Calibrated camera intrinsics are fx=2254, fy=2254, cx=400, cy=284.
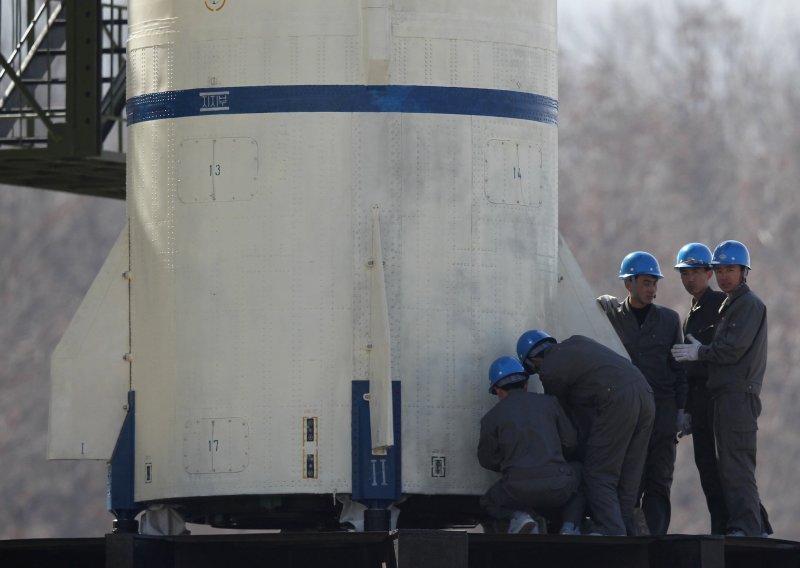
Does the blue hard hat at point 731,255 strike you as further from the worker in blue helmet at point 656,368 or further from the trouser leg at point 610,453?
the trouser leg at point 610,453

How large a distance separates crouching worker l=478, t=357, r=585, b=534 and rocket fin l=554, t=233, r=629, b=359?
5.06ft

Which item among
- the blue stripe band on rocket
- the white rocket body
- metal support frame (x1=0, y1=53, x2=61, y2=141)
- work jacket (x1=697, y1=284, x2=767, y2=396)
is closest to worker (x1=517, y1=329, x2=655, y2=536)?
the white rocket body

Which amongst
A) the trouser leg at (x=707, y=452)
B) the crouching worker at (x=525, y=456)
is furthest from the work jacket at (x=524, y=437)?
the trouser leg at (x=707, y=452)

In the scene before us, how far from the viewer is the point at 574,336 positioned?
20.6 meters

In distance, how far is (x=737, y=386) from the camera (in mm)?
21016

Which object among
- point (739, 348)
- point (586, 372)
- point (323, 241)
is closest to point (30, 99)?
point (323, 241)

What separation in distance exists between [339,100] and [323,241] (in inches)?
51.1

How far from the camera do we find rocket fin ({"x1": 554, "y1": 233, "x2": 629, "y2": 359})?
21.5m

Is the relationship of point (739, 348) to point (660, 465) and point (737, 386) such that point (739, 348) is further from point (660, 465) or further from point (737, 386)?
point (660, 465)

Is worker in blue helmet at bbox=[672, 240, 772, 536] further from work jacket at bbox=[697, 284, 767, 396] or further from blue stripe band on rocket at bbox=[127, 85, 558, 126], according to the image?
blue stripe band on rocket at bbox=[127, 85, 558, 126]

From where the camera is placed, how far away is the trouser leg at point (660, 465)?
21.7 metres

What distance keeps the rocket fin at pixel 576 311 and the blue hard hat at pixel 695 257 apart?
916mm

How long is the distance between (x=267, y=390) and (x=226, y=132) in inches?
94.2

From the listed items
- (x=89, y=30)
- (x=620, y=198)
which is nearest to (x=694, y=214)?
(x=620, y=198)
